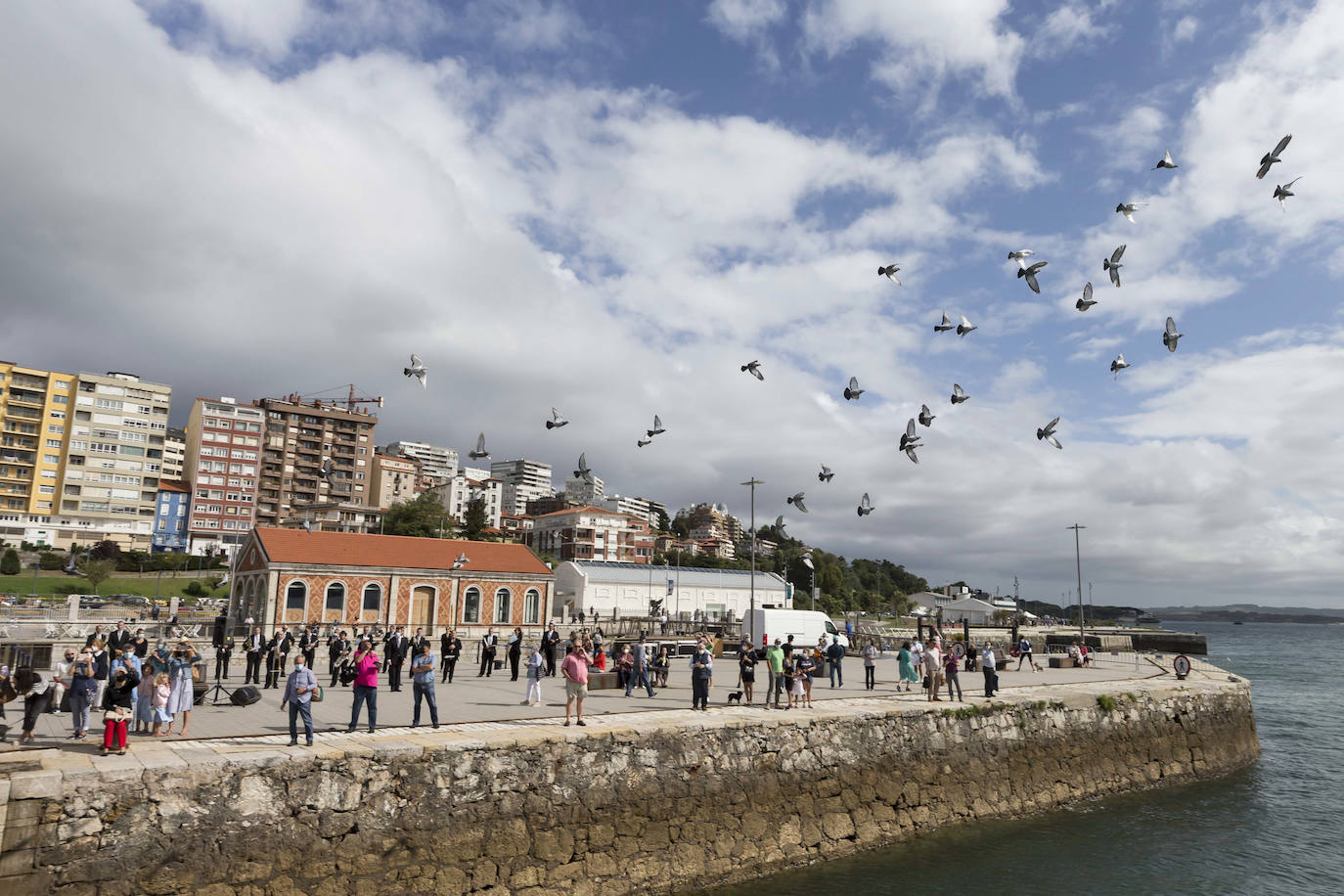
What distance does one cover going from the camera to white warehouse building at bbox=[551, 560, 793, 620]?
70875mm

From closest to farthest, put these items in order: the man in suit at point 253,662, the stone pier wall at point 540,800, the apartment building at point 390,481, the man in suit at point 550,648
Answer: the stone pier wall at point 540,800
the man in suit at point 253,662
the man in suit at point 550,648
the apartment building at point 390,481

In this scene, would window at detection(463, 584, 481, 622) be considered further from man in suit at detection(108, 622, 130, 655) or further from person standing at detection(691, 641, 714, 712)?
person standing at detection(691, 641, 714, 712)

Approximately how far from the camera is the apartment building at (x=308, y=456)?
117938 mm

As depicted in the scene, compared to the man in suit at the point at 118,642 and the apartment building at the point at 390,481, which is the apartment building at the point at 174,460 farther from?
the man in suit at the point at 118,642

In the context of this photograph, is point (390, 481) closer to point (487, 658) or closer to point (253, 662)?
point (487, 658)

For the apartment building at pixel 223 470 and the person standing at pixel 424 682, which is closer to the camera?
the person standing at pixel 424 682

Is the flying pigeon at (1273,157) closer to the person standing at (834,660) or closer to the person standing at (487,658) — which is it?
the person standing at (834,660)

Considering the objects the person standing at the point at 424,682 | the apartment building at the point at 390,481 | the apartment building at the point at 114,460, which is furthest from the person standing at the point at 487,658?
the apartment building at the point at 390,481

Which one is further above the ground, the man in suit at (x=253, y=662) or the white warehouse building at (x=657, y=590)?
the white warehouse building at (x=657, y=590)

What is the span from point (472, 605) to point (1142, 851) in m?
38.0

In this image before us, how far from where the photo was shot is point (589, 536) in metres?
119

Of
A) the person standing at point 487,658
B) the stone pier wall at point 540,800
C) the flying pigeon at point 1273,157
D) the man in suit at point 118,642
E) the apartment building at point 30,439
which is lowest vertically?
the stone pier wall at point 540,800

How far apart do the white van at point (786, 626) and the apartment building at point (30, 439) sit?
329 ft

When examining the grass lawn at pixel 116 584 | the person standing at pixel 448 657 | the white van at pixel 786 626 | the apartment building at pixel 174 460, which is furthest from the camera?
the apartment building at pixel 174 460
